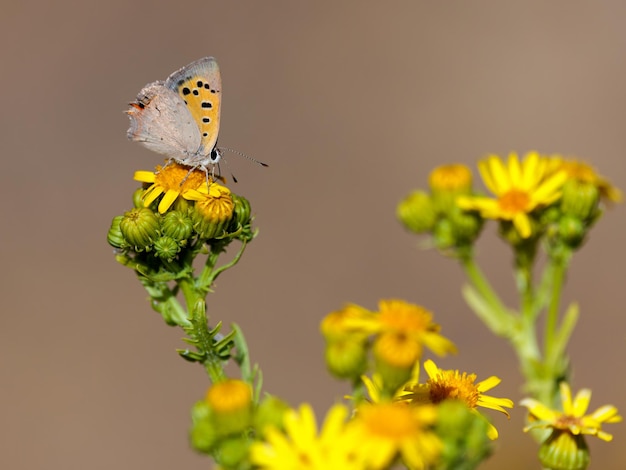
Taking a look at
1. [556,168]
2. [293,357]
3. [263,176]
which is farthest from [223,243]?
[263,176]

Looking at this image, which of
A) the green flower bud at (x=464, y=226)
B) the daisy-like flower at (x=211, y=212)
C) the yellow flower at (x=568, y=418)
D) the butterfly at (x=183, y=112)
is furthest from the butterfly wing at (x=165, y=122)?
the yellow flower at (x=568, y=418)

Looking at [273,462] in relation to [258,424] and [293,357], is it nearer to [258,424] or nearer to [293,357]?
[258,424]

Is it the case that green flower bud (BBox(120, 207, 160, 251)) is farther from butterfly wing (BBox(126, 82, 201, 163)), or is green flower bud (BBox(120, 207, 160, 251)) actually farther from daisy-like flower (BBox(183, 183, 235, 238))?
butterfly wing (BBox(126, 82, 201, 163))

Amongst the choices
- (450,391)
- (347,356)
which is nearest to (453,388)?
(450,391)

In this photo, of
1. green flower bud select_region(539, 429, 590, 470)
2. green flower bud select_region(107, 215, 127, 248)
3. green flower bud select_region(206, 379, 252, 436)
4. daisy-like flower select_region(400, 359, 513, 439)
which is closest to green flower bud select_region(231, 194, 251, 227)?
green flower bud select_region(107, 215, 127, 248)

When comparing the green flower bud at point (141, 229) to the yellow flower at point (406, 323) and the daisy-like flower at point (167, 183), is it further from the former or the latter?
the yellow flower at point (406, 323)

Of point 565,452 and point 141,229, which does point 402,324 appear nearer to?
point 565,452
